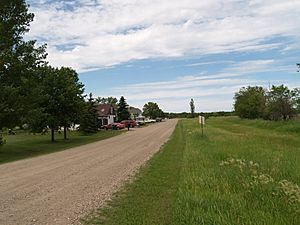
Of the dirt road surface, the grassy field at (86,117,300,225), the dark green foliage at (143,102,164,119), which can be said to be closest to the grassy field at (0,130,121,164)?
the dirt road surface

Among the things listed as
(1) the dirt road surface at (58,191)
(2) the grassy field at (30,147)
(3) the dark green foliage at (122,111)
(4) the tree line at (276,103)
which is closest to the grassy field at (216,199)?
(1) the dirt road surface at (58,191)

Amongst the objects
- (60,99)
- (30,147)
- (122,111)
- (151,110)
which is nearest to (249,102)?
(122,111)

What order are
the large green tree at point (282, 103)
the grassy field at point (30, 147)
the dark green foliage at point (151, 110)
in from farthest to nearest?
the dark green foliage at point (151, 110) → the large green tree at point (282, 103) → the grassy field at point (30, 147)

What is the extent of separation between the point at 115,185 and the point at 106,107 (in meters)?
87.4

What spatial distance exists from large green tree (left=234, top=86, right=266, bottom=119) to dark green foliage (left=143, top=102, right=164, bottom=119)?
6331 centimetres

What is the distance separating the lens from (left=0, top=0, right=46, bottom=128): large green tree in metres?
26.5

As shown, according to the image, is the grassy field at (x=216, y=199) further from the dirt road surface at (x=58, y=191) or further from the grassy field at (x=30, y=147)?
the grassy field at (x=30, y=147)

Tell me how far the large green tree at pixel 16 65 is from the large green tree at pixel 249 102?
54854 mm

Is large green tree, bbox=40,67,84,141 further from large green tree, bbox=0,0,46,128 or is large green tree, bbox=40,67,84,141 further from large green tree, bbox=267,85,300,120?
large green tree, bbox=267,85,300,120

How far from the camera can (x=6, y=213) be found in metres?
8.70

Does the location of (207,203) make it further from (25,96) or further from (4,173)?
(25,96)

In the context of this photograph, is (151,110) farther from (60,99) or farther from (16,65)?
(16,65)

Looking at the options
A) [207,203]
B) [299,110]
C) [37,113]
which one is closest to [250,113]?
[299,110]

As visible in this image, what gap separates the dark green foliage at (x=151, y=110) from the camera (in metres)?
156
